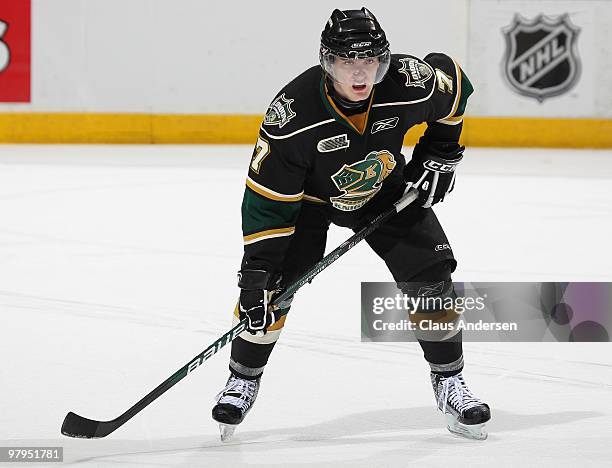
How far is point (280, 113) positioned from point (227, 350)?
100 cm

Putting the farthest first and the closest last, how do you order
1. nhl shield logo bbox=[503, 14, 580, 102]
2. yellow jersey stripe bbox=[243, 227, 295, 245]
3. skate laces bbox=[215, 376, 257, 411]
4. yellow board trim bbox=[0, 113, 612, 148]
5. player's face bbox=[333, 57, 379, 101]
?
yellow board trim bbox=[0, 113, 612, 148] → nhl shield logo bbox=[503, 14, 580, 102] → skate laces bbox=[215, 376, 257, 411] → yellow jersey stripe bbox=[243, 227, 295, 245] → player's face bbox=[333, 57, 379, 101]

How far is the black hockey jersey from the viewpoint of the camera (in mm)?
2270

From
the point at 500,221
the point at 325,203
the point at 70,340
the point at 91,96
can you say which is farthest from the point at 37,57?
the point at 325,203

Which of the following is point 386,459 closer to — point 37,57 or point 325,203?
point 325,203

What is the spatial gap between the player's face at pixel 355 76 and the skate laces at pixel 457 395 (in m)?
0.68

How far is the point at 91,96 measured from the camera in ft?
26.1

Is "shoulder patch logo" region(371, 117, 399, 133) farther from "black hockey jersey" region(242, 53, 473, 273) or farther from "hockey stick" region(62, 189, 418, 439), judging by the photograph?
"hockey stick" region(62, 189, 418, 439)

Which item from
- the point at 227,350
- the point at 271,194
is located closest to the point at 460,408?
the point at 271,194

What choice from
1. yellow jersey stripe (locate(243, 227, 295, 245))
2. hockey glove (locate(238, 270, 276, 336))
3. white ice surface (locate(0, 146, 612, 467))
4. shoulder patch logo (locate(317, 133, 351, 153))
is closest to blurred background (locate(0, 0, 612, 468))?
white ice surface (locate(0, 146, 612, 467))

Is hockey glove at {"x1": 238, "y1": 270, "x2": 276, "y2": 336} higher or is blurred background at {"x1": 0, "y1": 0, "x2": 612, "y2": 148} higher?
hockey glove at {"x1": 238, "y1": 270, "x2": 276, "y2": 336}

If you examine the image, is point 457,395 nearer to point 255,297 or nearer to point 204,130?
point 255,297

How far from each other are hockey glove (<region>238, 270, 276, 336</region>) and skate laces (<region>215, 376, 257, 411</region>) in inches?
7.8

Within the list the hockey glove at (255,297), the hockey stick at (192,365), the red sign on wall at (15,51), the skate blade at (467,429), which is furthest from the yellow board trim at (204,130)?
the hockey glove at (255,297)

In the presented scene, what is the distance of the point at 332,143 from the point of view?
2289 mm
